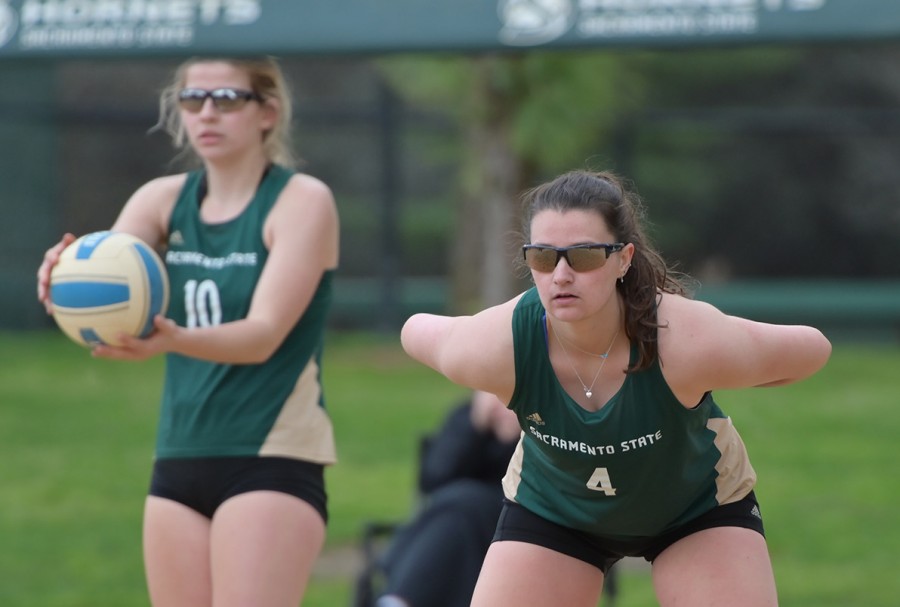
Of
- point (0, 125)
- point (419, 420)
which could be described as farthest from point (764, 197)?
point (0, 125)

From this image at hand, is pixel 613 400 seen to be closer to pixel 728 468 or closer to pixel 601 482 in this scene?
pixel 601 482

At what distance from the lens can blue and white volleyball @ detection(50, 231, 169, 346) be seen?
3.85 m

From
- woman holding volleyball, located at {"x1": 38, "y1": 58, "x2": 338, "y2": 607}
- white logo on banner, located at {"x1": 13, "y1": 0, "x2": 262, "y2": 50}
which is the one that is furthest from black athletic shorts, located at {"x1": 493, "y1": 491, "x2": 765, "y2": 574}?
white logo on banner, located at {"x1": 13, "y1": 0, "x2": 262, "y2": 50}

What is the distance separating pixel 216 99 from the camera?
4258 millimetres

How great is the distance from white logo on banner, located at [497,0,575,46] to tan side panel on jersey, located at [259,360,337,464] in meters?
1.52

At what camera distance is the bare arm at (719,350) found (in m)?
3.37

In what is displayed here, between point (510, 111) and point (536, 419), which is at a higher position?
point (510, 111)

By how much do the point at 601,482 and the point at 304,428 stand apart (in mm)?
1036

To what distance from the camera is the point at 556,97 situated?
12.6 m

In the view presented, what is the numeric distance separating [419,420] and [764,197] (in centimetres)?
697

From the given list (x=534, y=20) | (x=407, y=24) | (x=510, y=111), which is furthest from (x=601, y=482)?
(x=510, y=111)

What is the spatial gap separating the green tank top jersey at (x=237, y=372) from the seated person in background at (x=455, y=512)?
1.64 metres

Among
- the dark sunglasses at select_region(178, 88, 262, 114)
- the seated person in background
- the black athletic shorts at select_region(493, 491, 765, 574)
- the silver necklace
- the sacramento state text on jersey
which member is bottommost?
the seated person in background

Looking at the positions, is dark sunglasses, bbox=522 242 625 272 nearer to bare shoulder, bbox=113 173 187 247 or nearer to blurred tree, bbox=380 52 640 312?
bare shoulder, bbox=113 173 187 247
